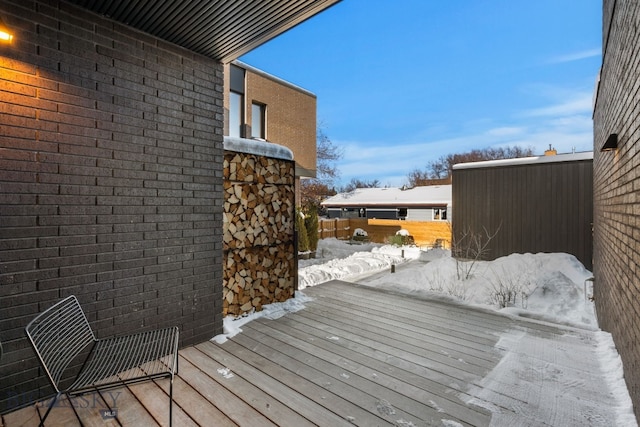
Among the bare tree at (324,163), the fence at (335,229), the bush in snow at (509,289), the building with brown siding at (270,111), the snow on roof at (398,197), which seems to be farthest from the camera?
the snow on roof at (398,197)

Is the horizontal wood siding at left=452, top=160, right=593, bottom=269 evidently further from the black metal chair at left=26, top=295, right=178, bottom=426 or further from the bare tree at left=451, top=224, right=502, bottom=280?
the black metal chair at left=26, top=295, right=178, bottom=426

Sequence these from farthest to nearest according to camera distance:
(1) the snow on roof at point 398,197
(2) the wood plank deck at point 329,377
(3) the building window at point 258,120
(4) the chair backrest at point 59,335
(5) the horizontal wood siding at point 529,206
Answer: (1) the snow on roof at point 398,197 < (3) the building window at point 258,120 < (5) the horizontal wood siding at point 529,206 < (2) the wood plank deck at point 329,377 < (4) the chair backrest at point 59,335

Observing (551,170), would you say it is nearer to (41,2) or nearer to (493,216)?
(493,216)

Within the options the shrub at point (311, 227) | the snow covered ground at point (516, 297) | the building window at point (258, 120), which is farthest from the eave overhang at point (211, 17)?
the building window at point (258, 120)

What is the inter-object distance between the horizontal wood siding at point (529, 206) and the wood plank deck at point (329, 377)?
6.32 metres

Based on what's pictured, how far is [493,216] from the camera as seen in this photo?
31.3 ft

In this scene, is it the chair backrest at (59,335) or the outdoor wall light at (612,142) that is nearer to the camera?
the chair backrest at (59,335)

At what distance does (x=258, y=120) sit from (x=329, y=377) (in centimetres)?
1115

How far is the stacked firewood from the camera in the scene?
3686mm

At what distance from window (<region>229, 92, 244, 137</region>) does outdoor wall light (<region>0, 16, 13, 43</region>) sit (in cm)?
868

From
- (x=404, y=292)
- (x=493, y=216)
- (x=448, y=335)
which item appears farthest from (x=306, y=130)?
(x=448, y=335)

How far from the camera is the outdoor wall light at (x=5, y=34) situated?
6.25 ft

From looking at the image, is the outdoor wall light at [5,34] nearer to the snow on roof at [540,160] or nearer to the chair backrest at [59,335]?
the chair backrest at [59,335]

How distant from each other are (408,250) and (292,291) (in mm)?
8799
